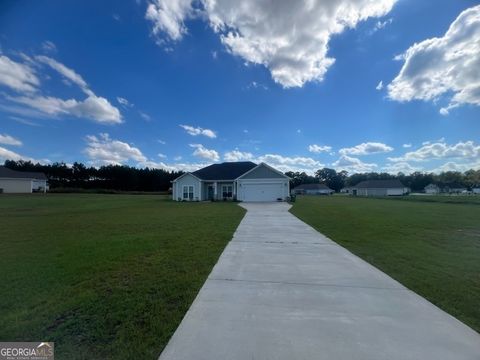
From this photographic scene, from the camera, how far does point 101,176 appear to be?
73.4 metres

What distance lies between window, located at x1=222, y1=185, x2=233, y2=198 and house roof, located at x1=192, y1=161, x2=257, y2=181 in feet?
3.90

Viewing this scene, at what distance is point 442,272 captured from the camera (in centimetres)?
522

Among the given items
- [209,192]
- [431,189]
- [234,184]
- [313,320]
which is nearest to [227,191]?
[234,184]

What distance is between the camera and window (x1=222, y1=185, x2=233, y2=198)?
3126 centimetres

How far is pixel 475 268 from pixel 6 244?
12.4 meters

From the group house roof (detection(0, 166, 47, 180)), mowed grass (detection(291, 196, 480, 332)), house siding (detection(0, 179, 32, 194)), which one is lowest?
mowed grass (detection(291, 196, 480, 332))

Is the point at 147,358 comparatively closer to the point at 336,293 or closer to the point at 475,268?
the point at 336,293

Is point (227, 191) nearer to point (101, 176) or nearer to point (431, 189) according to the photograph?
point (101, 176)

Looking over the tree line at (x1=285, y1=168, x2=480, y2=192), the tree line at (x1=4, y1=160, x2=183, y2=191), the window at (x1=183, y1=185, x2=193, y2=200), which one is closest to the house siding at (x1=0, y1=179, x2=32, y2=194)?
the tree line at (x1=4, y1=160, x2=183, y2=191)

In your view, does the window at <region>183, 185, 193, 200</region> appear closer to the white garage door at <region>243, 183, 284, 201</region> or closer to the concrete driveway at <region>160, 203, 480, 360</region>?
the white garage door at <region>243, 183, 284, 201</region>

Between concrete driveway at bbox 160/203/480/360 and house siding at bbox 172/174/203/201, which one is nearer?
concrete driveway at bbox 160/203/480/360

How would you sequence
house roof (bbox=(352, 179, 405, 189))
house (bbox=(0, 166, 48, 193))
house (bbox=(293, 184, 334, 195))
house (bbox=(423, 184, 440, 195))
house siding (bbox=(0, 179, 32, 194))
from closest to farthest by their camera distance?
house (bbox=(0, 166, 48, 193)), house siding (bbox=(0, 179, 32, 194)), house roof (bbox=(352, 179, 405, 189)), house (bbox=(293, 184, 334, 195)), house (bbox=(423, 184, 440, 195))

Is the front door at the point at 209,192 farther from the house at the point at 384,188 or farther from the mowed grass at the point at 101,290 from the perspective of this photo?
the house at the point at 384,188

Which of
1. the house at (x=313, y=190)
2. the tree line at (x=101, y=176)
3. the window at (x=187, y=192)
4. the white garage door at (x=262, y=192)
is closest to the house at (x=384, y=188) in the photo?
the house at (x=313, y=190)
